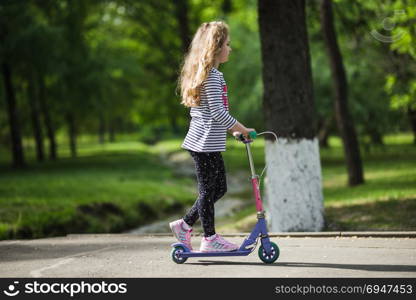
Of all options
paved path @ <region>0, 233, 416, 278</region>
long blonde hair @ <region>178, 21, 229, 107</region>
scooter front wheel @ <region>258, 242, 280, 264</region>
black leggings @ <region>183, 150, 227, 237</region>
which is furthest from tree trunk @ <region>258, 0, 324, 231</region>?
long blonde hair @ <region>178, 21, 229, 107</region>

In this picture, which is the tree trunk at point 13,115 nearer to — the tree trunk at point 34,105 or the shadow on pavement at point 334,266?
the tree trunk at point 34,105

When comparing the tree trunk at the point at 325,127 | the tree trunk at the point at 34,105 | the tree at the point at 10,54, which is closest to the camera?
the tree at the point at 10,54

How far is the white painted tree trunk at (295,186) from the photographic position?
30.7 ft

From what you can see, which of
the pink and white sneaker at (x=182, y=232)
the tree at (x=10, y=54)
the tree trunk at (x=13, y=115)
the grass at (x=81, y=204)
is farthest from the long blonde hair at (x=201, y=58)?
the tree trunk at (x=13, y=115)

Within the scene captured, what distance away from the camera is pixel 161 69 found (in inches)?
1768

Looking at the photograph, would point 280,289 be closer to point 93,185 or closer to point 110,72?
point 93,185

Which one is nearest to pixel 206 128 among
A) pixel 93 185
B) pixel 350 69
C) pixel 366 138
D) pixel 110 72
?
pixel 93 185

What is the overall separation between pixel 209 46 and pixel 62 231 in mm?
7061

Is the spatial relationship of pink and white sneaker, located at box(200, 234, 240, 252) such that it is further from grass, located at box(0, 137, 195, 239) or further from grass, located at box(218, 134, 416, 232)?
grass, located at box(0, 137, 195, 239)

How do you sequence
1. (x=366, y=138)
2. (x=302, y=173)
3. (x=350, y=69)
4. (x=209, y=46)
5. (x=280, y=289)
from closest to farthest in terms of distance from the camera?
(x=280, y=289) < (x=209, y=46) < (x=302, y=173) < (x=350, y=69) < (x=366, y=138)

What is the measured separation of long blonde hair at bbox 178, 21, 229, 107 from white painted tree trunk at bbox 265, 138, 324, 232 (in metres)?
3.12

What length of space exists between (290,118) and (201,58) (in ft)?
10.8

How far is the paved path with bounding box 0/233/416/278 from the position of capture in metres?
6.12

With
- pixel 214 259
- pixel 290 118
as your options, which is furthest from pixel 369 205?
pixel 214 259
